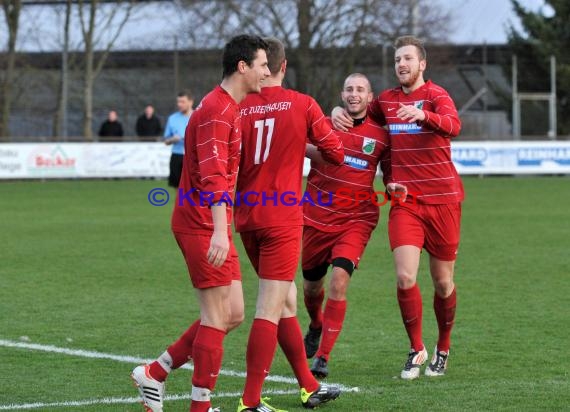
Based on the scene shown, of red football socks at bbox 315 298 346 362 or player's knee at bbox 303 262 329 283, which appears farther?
player's knee at bbox 303 262 329 283

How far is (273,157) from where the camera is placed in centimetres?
596

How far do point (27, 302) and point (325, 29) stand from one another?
2765 cm

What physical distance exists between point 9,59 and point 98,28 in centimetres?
382

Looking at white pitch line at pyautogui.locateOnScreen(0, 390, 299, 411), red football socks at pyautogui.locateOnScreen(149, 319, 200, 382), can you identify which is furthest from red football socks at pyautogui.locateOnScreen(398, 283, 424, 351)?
red football socks at pyautogui.locateOnScreen(149, 319, 200, 382)

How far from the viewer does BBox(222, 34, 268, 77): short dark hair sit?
219 inches

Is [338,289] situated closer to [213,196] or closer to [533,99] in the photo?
[213,196]

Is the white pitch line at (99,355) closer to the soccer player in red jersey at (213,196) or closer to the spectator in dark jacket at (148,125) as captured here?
→ the soccer player in red jersey at (213,196)

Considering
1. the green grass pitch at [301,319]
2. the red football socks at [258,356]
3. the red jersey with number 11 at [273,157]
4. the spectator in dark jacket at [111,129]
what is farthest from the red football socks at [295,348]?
the spectator in dark jacket at [111,129]

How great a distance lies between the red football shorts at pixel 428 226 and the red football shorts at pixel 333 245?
27cm

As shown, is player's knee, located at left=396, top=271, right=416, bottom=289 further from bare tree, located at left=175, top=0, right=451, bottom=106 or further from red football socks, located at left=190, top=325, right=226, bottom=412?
bare tree, located at left=175, top=0, right=451, bottom=106

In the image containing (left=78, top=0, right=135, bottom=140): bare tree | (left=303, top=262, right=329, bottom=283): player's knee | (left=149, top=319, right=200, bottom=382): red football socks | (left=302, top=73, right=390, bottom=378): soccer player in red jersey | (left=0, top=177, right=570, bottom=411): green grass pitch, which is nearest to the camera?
(left=149, top=319, right=200, bottom=382): red football socks

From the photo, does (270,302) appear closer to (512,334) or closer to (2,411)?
(2,411)

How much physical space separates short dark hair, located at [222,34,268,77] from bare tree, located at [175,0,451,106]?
3024 cm

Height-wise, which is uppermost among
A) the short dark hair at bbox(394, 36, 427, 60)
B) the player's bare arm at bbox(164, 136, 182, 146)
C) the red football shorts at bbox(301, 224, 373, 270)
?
the short dark hair at bbox(394, 36, 427, 60)
